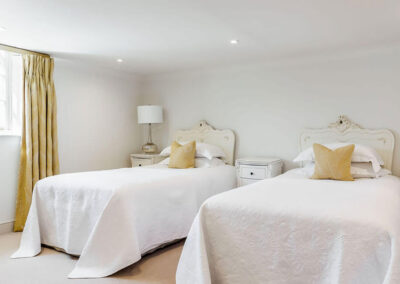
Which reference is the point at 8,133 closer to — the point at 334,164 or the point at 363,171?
the point at 334,164

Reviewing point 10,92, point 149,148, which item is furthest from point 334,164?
point 10,92

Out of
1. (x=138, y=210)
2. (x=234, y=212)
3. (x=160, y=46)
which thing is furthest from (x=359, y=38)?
(x=138, y=210)

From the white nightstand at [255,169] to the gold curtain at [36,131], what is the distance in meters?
2.26

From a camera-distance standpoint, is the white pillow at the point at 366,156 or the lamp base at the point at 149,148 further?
the lamp base at the point at 149,148

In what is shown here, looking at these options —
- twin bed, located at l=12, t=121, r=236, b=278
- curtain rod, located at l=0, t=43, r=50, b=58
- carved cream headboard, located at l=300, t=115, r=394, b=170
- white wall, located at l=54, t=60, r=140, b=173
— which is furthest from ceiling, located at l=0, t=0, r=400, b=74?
twin bed, located at l=12, t=121, r=236, b=278

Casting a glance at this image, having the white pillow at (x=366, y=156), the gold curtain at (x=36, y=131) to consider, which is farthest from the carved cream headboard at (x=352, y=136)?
the gold curtain at (x=36, y=131)

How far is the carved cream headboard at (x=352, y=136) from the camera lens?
3479 millimetres

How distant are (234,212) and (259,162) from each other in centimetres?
173

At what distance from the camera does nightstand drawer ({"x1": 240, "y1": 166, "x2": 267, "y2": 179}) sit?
376 centimetres

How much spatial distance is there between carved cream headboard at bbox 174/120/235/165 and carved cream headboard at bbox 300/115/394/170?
3.21 ft

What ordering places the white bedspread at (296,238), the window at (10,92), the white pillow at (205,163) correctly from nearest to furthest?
the white bedspread at (296,238) → the window at (10,92) → the white pillow at (205,163)

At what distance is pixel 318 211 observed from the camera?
A: 189cm

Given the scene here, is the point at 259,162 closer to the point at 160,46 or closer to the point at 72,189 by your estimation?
the point at 160,46

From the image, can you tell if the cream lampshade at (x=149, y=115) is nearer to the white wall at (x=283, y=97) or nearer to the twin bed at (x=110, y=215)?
the white wall at (x=283, y=97)
